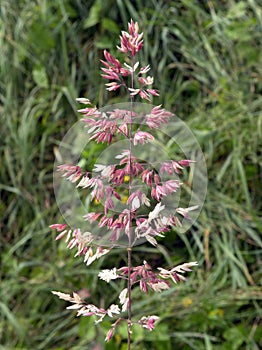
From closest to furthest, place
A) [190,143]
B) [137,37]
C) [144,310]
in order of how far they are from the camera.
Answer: [137,37] < [144,310] < [190,143]

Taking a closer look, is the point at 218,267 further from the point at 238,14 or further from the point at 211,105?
the point at 238,14

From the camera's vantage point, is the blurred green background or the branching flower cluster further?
the blurred green background

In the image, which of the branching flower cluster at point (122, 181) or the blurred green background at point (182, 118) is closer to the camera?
the branching flower cluster at point (122, 181)

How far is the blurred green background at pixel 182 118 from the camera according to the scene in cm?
258

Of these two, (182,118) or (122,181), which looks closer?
(122,181)

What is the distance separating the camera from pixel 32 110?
→ 3.10 m

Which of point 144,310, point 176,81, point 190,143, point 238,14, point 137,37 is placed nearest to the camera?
point 137,37

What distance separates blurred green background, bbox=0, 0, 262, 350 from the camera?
2576 millimetres

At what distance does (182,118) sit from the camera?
315 cm

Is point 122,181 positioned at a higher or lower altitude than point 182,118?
higher

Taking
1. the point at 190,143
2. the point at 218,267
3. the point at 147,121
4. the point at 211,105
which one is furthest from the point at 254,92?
the point at 147,121

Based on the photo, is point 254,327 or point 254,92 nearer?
point 254,327

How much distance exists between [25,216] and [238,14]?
139cm

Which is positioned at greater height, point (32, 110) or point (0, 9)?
point (0, 9)
